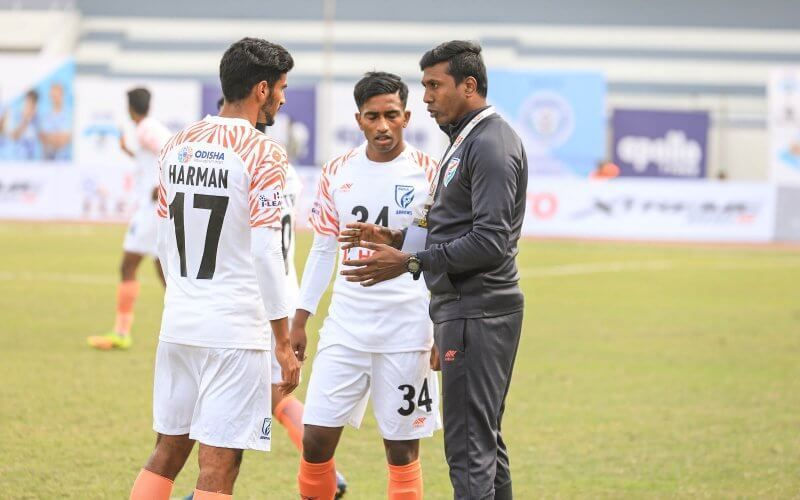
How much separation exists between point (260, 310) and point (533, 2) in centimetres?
5785

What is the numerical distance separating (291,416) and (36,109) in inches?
1149

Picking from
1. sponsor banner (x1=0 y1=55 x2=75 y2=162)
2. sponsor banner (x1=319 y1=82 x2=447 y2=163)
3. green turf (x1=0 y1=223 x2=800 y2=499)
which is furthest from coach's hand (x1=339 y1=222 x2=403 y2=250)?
sponsor banner (x1=0 y1=55 x2=75 y2=162)

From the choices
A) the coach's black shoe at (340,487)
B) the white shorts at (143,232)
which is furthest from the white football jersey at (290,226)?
the white shorts at (143,232)

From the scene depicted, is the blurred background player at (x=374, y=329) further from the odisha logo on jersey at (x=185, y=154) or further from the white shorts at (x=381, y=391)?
the odisha logo on jersey at (x=185, y=154)

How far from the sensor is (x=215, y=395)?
4812mm

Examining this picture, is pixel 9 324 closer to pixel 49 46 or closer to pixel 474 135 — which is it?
pixel 474 135

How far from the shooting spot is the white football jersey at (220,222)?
4.76 m

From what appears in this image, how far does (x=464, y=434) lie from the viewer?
192 inches

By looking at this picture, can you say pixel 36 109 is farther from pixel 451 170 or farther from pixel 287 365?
pixel 451 170

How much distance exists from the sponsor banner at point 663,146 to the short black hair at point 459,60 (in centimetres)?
3009

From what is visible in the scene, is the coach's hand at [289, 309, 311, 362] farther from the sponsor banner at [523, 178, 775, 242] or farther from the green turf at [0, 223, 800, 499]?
the sponsor banner at [523, 178, 775, 242]

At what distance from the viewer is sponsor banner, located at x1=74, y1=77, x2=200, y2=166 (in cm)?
3256

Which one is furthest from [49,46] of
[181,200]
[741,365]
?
[181,200]

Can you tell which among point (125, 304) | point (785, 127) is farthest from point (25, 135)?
point (125, 304)
